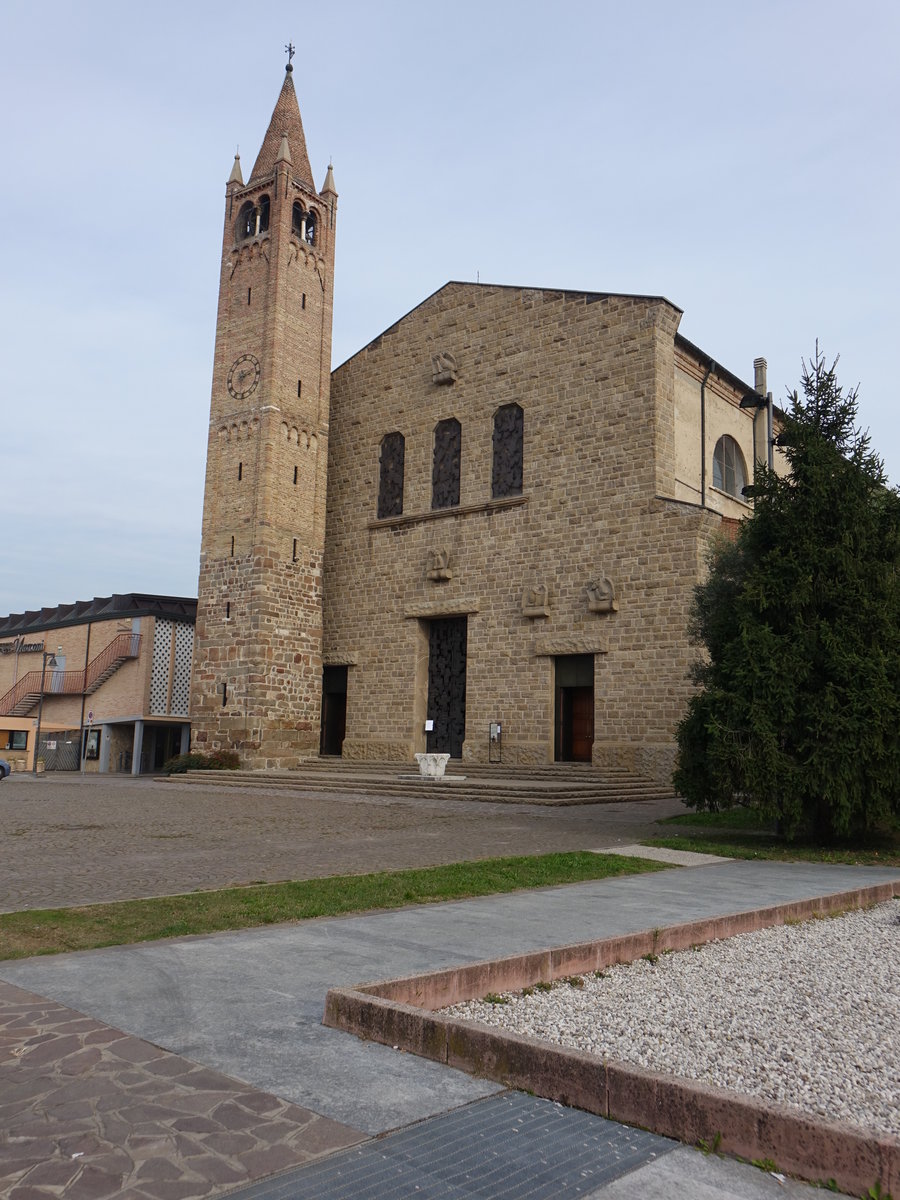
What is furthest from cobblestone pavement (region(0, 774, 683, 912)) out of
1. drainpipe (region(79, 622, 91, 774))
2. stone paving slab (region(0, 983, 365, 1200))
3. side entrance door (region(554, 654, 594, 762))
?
drainpipe (region(79, 622, 91, 774))

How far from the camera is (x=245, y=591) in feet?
92.6

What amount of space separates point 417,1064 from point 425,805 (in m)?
15.2

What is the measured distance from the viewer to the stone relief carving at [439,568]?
90.1ft

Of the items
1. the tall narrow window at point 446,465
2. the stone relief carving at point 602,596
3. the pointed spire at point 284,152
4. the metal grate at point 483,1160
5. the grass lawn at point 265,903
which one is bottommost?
the grass lawn at point 265,903

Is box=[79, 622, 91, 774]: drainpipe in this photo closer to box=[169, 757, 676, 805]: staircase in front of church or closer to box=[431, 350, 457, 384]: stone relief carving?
box=[169, 757, 676, 805]: staircase in front of church

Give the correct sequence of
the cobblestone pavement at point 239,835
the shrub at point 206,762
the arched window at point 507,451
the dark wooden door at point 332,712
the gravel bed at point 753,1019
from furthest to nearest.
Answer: the dark wooden door at point 332,712 → the shrub at point 206,762 → the arched window at point 507,451 → the cobblestone pavement at point 239,835 → the gravel bed at point 753,1019

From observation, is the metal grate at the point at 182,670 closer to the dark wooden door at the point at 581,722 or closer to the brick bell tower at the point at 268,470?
the brick bell tower at the point at 268,470

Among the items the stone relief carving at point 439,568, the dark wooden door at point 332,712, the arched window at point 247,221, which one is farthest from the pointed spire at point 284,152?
the dark wooden door at point 332,712

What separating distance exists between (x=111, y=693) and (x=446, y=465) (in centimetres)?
1504

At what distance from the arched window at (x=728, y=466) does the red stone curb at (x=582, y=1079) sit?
951 inches

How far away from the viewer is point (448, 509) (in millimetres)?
27906

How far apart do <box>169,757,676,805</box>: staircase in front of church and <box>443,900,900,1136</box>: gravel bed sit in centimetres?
1328

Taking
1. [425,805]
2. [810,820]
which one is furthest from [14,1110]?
[425,805]

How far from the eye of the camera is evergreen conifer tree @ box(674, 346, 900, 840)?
464 inches
